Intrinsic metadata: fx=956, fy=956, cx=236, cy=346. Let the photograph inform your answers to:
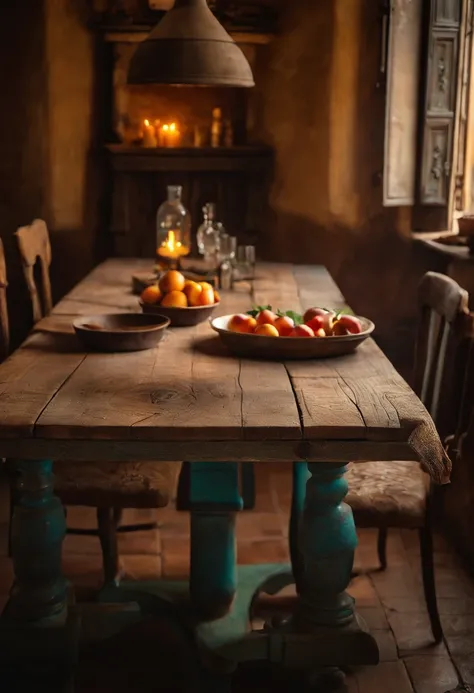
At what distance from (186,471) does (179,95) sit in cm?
196

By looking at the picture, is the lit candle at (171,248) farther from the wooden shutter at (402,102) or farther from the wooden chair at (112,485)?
the wooden chair at (112,485)

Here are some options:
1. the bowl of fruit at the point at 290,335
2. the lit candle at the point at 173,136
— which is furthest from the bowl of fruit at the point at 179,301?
the lit candle at the point at 173,136

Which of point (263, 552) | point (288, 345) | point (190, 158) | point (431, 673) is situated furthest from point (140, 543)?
point (190, 158)

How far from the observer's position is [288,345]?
2.35 metres

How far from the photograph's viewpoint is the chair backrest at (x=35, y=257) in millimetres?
3518

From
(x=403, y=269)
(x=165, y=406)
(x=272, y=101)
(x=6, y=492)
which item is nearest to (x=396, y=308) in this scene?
(x=403, y=269)

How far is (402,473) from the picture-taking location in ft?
8.70

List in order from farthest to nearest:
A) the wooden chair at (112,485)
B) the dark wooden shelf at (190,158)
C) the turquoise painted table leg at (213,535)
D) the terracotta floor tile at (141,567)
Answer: the dark wooden shelf at (190,158) < the terracotta floor tile at (141,567) < the wooden chair at (112,485) < the turquoise painted table leg at (213,535)

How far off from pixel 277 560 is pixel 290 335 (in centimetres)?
112

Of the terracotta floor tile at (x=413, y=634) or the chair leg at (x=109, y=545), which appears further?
the chair leg at (x=109, y=545)

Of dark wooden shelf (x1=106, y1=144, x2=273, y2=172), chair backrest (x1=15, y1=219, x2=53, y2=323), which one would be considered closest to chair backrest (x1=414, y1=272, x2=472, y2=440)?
chair backrest (x1=15, y1=219, x2=53, y2=323)

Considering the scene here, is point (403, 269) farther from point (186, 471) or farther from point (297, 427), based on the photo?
point (297, 427)

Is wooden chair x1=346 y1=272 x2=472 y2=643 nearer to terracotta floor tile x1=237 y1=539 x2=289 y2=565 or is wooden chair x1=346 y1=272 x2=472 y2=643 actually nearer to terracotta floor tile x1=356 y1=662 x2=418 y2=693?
terracotta floor tile x1=356 y1=662 x2=418 y2=693

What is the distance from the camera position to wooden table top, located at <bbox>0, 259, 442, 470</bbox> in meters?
1.84
